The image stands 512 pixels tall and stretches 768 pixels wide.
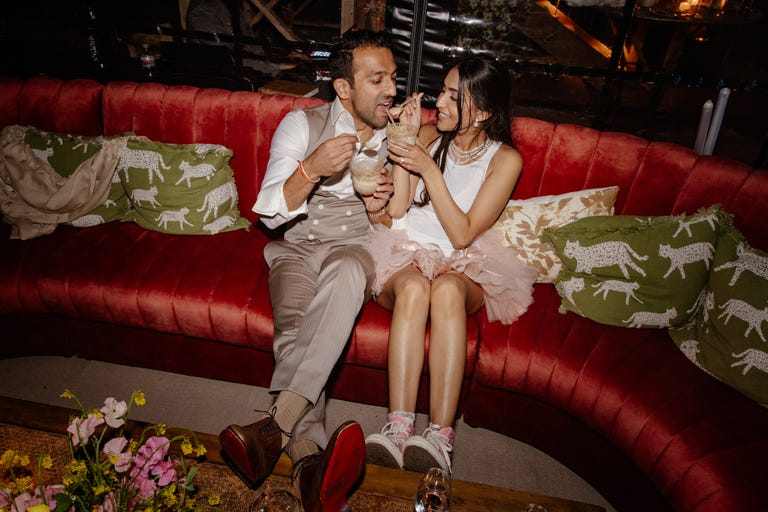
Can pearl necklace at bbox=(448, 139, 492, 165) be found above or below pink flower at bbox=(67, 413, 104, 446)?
above

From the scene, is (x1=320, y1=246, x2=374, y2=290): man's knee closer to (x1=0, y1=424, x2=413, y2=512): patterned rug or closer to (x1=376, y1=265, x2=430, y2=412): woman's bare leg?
(x1=376, y1=265, x2=430, y2=412): woman's bare leg

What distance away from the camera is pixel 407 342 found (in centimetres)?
173

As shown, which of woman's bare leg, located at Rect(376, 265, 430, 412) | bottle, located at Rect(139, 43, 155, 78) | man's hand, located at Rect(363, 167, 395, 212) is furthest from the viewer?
bottle, located at Rect(139, 43, 155, 78)

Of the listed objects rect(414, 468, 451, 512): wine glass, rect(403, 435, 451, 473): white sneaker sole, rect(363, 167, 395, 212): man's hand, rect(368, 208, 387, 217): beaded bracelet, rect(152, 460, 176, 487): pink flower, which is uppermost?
rect(363, 167, 395, 212): man's hand

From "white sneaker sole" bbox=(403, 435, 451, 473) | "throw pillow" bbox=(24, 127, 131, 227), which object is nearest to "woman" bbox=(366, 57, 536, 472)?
"white sneaker sole" bbox=(403, 435, 451, 473)

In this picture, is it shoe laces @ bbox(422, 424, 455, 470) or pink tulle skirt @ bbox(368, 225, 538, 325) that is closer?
shoe laces @ bbox(422, 424, 455, 470)

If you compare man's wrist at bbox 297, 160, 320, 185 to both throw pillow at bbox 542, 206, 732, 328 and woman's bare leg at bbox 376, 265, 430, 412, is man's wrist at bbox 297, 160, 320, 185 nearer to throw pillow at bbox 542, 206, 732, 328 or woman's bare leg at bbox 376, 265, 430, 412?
woman's bare leg at bbox 376, 265, 430, 412

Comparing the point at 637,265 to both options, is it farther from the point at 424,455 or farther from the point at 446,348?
the point at 424,455

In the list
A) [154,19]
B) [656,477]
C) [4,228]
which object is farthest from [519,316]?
[154,19]

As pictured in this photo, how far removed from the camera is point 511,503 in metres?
1.25

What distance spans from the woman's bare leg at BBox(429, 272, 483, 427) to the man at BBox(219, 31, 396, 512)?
305 mm

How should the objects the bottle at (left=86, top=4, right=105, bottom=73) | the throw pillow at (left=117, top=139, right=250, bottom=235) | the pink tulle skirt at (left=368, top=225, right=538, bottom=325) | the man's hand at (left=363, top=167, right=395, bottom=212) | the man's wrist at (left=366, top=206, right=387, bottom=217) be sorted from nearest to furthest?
the man's hand at (left=363, top=167, right=395, bottom=212), the pink tulle skirt at (left=368, top=225, right=538, bottom=325), the man's wrist at (left=366, top=206, right=387, bottom=217), the throw pillow at (left=117, top=139, right=250, bottom=235), the bottle at (left=86, top=4, right=105, bottom=73)

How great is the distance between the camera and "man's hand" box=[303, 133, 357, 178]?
1.68 meters

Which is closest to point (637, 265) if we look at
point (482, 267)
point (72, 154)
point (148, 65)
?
point (482, 267)
